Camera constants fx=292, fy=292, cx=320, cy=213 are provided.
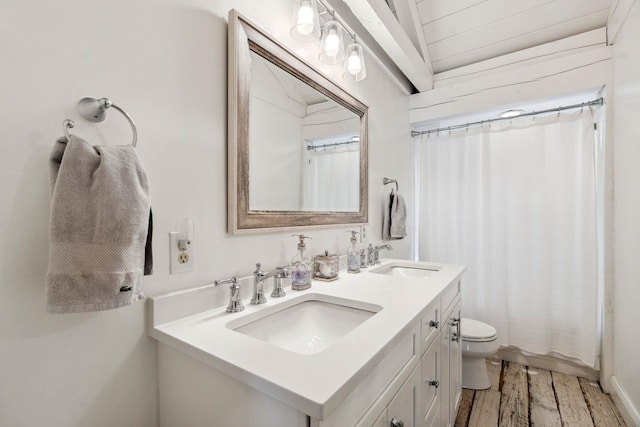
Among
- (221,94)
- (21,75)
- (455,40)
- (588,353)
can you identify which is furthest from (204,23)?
(588,353)

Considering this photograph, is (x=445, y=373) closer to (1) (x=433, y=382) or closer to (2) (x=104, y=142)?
(1) (x=433, y=382)

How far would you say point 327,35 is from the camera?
134 centimetres

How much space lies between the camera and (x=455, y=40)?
219cm

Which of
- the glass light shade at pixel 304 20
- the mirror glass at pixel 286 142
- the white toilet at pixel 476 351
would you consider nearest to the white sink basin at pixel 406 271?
the mirror glass at pixel 286 142

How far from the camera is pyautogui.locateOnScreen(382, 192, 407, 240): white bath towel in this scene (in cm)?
201

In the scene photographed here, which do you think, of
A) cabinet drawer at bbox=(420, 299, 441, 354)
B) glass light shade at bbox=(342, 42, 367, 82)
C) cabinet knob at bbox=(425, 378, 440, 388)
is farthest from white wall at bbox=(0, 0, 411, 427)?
cabinet knob at bbox=(425, 378, 440, 388)

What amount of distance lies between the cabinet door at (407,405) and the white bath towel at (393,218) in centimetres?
112

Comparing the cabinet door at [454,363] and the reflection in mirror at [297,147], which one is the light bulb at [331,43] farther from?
the cabinet door at [454,363]

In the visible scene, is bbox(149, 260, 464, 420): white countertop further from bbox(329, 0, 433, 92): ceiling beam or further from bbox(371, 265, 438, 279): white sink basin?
bbox(329, 0, 433, 92): ceiling beam

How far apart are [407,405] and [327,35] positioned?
1.49 metres

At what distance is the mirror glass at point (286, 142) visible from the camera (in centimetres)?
100

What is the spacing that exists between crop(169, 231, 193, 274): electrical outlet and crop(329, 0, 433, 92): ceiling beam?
4.53 feet

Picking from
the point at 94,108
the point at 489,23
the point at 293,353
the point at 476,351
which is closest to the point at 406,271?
the point at 476,351

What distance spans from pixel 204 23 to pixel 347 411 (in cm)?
112
